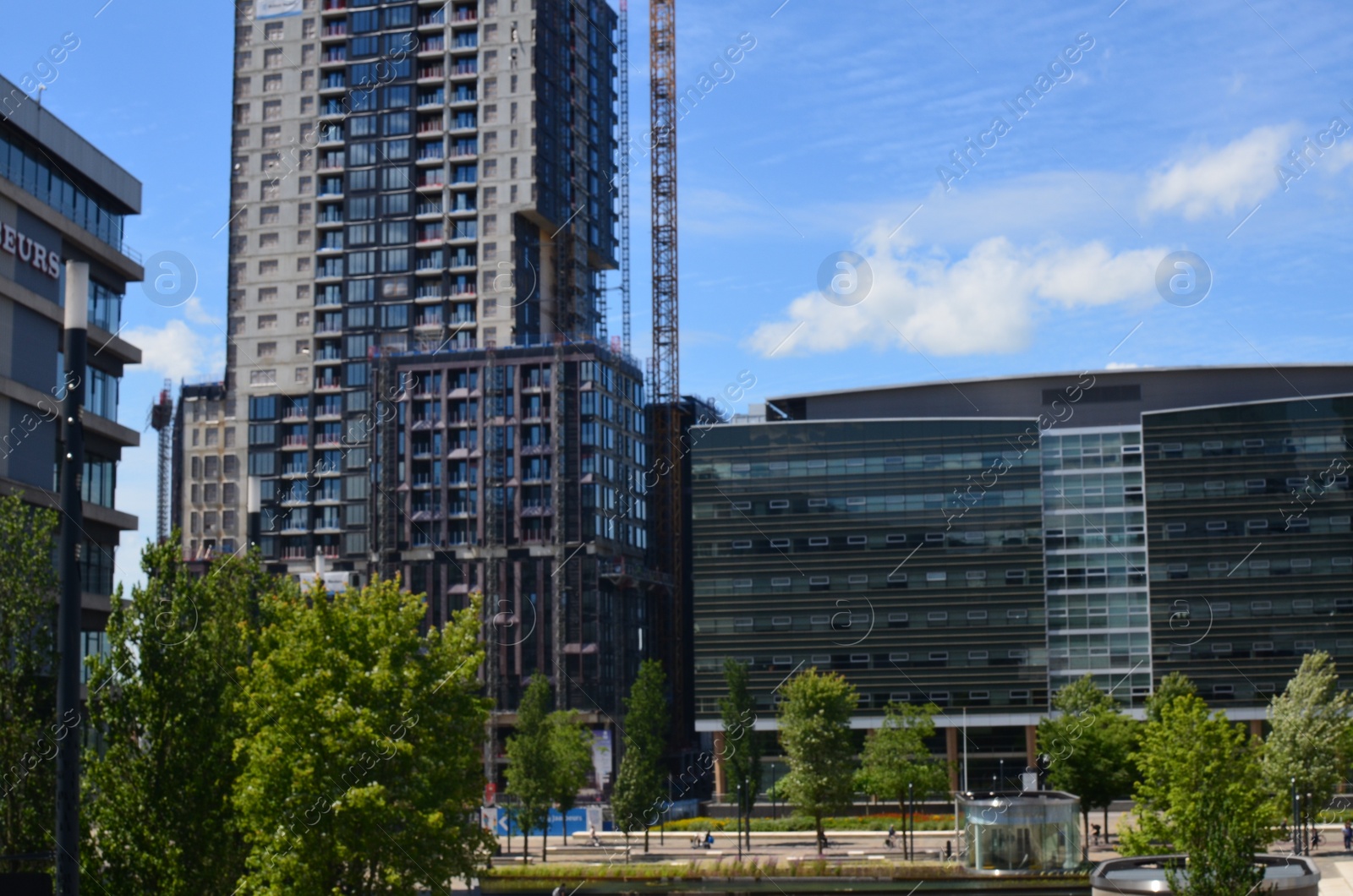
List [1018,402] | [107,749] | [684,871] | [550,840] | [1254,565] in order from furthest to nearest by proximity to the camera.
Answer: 1. [1018,402]
2. [1254,565]
3. [550,840]
4. [684,871]
5. [107,749]

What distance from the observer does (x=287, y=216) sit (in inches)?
5876

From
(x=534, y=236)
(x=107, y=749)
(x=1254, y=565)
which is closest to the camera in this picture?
(x=107, y=749)

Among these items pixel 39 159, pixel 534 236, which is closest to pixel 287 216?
pixel 534 236

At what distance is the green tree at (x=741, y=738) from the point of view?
3905 inches

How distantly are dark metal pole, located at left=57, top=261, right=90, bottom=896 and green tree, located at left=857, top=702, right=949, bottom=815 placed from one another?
66.0 metres

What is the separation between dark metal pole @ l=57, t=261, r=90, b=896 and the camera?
19.0 meters

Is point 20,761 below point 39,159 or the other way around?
below

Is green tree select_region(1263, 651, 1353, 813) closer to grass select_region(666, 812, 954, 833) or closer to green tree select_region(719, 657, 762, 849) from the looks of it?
grass select_region(666, 812, 954, 833)

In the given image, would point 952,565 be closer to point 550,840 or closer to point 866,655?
point 866,655

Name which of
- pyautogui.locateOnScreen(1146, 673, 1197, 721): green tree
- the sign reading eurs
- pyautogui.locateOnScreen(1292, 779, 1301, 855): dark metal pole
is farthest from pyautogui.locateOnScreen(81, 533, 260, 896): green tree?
pyautogui.locateOnScreen(1146, 673, 1197, 721): green tree

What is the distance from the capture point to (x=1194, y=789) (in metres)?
48.2

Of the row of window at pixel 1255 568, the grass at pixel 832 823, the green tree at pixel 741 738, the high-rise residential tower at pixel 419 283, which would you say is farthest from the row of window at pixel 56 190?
the row of window at pixel 1255 568

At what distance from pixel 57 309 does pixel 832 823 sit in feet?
201

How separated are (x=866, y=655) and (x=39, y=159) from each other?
82.0 metres
